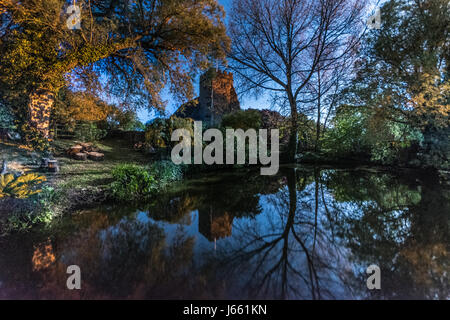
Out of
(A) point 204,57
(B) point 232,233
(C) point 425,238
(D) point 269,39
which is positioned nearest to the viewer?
(C) point 425,238

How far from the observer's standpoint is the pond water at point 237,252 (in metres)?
1.51

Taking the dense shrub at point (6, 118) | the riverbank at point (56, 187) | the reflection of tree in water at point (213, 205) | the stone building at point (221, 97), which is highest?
the stone building at point (221, 97)

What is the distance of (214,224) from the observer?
2916 mm

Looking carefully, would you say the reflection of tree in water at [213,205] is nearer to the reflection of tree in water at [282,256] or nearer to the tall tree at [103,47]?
the reflection of tree in water at [282,256]

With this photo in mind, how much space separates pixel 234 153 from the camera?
9125 mm

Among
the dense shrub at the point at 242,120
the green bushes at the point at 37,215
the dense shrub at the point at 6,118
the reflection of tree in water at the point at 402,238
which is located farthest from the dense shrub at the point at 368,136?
the dense shrub at the point at 6,118

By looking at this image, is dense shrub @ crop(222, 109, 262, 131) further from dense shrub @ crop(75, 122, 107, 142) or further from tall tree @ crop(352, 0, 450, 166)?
dense shrub @ crop(75, 122, 107, 142)

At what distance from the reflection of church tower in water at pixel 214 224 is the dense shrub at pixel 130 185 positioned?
70.5 inches

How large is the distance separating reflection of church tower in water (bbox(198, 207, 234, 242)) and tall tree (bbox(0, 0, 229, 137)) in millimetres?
4997

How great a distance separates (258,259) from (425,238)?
7.74ft

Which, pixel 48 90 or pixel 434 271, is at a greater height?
pixel 48 90
